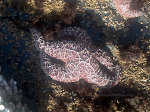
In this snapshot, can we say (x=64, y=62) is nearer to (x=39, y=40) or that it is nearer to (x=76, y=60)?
(x=76, y=60)

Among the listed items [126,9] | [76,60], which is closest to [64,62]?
[76,60]

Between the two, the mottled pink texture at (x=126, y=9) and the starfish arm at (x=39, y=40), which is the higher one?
the mottled pink texture at (x=126, y=9)

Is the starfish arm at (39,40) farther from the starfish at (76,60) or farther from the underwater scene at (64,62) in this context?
the underwater scene at (64,62)

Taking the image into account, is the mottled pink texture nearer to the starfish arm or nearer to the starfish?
the starfish

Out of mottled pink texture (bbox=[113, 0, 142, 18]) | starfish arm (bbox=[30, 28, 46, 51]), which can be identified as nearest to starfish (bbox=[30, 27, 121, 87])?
starfish arm (bbox=[30, 28, 46, 51])

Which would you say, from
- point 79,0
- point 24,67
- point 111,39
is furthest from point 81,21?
point 24,67

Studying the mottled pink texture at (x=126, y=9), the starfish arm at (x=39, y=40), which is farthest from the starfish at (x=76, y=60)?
the mottled pink texture at (x=126, y=9)

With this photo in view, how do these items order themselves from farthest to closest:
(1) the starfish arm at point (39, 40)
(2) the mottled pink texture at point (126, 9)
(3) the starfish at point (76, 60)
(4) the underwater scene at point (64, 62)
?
(4) the underwater scene at point (64, 62), (1) the starfish arm at point (39, 40), (2) the mottled pink texture at point (126, 9), (3) the starfish at point (76, 60)

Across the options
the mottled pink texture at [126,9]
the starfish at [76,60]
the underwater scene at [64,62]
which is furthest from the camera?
the underwater scene at [64,62]
